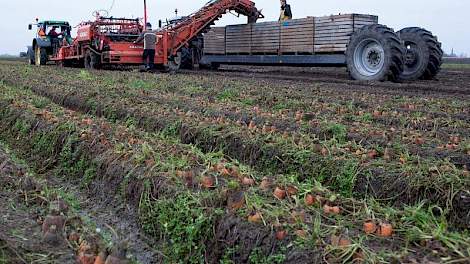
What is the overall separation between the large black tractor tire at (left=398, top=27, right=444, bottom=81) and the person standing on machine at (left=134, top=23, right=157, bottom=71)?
300 inches

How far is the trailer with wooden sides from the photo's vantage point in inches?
508

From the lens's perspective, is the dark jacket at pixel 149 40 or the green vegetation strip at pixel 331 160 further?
the dark jacket at pixel 149 40

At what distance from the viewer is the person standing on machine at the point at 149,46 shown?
17.1 metres

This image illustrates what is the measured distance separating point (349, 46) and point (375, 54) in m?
0.67

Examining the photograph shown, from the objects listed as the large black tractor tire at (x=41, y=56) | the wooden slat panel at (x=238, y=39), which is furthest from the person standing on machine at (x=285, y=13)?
the large black tractor tire at (x=41, y=56)

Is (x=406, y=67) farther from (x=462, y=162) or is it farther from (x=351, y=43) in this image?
(x=462, y=162)

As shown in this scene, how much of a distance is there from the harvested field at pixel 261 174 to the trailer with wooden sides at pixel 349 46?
13.5ft

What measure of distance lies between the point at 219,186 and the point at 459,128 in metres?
3.58

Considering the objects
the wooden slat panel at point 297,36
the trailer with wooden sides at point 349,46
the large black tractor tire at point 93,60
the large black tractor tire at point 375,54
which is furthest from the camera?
the large black tractor tire at point 93,60

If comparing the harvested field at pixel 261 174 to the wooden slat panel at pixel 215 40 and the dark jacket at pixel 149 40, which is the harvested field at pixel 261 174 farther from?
the wooden slat panel at pixel 215 40

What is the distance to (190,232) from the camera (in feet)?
12.6

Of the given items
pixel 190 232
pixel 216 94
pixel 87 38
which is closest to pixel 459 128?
pixel 190 232

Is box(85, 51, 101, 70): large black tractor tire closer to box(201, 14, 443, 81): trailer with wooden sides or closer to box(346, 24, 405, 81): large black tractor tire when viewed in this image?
box(201, 14, 443, 81): trailer with wooden sides

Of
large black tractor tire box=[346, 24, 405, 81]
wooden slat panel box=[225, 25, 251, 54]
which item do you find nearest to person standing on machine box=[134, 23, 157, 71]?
wooden slat panel box=[225, 25, 251, 54]
